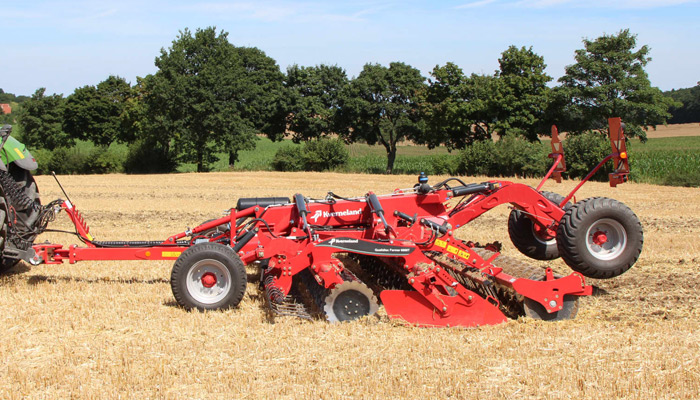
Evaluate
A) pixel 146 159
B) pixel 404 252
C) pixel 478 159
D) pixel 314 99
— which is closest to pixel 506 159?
pixel 478 159

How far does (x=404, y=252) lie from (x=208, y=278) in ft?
7.12

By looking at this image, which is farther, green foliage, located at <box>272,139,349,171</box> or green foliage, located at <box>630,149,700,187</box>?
green foliage, located at <box>272,139,349,171</box>

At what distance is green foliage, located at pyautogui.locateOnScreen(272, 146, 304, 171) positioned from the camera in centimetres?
4141

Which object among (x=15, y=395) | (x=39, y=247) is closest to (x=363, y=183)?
(x=39, y=247)

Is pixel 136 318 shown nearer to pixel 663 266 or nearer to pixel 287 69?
pixel 663 266

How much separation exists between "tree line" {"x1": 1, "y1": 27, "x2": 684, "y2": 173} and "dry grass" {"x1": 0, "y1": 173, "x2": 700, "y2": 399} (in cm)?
3027

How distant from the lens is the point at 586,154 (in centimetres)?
3297

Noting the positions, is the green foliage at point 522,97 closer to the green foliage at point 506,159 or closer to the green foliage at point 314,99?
the green foliage at point 506,159

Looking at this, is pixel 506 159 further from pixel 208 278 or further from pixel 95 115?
pixel 95 115

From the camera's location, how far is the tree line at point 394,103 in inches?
1463

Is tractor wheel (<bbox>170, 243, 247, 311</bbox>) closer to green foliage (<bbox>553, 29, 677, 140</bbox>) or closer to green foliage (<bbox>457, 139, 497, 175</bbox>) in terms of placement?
green foliage (<bbox>457, 139, 497, 175</bbox>)

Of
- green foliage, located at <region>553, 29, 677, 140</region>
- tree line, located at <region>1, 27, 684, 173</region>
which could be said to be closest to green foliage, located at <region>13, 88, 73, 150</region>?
tree line, located at <region>1, 27, 684, 173</region>

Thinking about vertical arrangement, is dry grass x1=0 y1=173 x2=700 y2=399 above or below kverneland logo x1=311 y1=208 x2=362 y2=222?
below

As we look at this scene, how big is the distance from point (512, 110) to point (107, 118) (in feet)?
119
